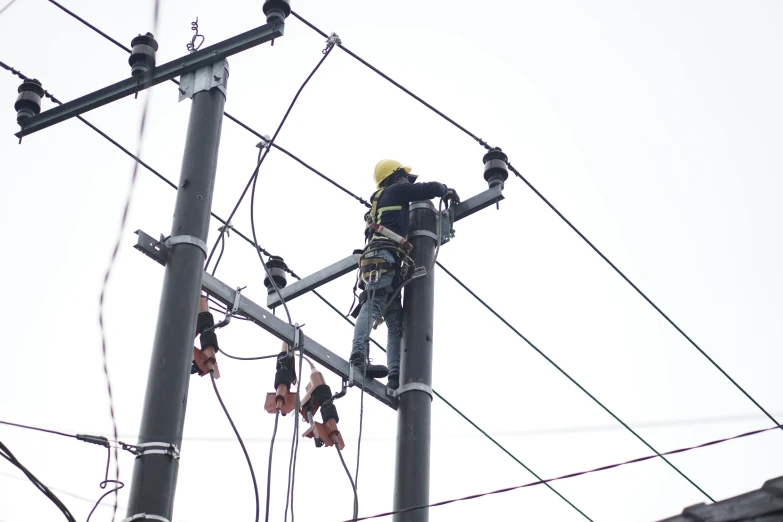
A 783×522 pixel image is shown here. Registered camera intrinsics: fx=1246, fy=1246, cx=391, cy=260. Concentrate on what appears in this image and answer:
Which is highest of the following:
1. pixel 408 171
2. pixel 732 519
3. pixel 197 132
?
pixel 408 171

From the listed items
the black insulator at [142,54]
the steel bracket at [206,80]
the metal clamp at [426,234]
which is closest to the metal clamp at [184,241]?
the steel bracket at [206,80]

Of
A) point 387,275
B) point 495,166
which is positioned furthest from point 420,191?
point 387,275

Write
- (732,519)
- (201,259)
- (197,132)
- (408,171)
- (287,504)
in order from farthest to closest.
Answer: (408,171), (287,504), (197,132), (201,259), (732,519)

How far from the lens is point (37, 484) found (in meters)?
6.61

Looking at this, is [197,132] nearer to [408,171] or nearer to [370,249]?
[370,249]

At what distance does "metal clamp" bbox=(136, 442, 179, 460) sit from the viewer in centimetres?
638

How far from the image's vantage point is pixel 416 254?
917 centimetres

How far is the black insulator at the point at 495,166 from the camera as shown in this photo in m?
9.52

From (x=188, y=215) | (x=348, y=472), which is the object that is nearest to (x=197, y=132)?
(x=188, y=215)

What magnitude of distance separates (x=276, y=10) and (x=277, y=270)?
265 centimetres

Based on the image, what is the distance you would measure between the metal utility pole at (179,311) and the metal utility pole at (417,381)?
1.80 m

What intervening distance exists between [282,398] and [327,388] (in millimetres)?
328

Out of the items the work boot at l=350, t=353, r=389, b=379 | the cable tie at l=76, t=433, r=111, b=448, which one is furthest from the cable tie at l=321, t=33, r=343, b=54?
the cable tie at l=76, t=433, r=111, b=448

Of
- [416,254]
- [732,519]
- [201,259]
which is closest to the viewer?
[732,519]
